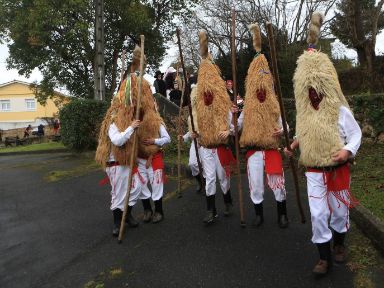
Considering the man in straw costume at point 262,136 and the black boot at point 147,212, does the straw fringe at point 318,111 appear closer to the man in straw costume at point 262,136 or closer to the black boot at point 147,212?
the man in straw costume at point 262,136

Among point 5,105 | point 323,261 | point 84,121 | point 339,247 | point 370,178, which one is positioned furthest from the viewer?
point 5,105

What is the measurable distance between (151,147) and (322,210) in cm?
271

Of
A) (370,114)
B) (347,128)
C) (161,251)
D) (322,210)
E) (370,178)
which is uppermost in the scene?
(370,114)

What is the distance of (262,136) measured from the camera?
17.9ft

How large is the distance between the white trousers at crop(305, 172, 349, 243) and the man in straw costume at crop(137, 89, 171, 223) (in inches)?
96.4

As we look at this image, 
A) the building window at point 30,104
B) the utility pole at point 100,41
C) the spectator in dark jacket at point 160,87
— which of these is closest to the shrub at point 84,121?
the spectator in dark jacket at point 160,87

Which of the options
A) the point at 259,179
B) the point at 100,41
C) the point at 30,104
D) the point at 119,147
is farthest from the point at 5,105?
the point at 259,179

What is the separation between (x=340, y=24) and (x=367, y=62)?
19.3 feet

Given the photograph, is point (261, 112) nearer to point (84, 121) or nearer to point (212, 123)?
point (212, 123)

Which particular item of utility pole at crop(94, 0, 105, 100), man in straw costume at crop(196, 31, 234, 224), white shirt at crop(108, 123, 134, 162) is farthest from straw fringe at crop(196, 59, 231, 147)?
utility pole at crop(94, 0, 105, 100)

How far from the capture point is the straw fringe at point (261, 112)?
5.46 m

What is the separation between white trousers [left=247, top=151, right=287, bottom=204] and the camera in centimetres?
546

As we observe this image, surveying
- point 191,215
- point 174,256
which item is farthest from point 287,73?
point 174,256

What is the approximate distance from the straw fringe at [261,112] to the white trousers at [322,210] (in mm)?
1340
